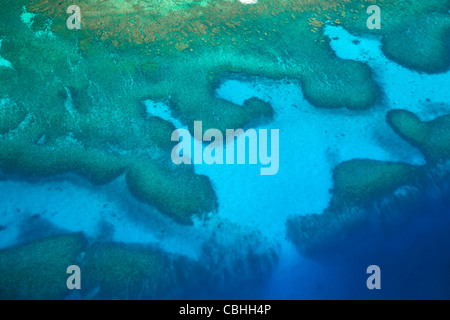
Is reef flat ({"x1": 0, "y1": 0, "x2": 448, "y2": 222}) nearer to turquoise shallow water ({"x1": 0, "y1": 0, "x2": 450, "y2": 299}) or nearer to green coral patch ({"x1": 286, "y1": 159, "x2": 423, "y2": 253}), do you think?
turquoise shallow water ({"x1": 0, "y1": 0, "x2": 450, "y2": 299})

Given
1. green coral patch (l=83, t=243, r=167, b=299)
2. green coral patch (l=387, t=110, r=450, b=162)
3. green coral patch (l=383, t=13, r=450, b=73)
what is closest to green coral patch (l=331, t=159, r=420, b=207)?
green coral patch (l=387, t=110, r=450, b=162)

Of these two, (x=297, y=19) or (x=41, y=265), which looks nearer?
(x=41, y=265)

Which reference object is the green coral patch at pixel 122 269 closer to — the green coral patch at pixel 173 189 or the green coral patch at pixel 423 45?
the green coral patch at pixel 173 189

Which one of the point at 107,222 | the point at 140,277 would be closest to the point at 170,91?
the point at 107,222

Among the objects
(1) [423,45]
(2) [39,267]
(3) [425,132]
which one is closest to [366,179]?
(3) [425,132]

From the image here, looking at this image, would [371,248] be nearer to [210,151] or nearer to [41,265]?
[210,151]

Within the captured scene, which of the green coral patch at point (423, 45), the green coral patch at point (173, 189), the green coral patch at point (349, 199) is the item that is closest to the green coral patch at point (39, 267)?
the green coral patch at point (173, 189)
